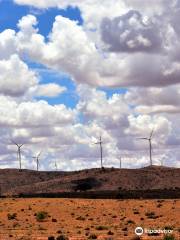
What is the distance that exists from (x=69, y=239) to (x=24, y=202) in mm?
61843

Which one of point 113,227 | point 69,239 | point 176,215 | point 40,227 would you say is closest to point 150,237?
point 69,239

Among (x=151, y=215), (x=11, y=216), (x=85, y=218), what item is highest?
(x=11, y=216)

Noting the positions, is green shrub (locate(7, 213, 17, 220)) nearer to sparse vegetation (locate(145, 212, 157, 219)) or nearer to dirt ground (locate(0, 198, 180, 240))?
dirt ground (locate(0, 198, 180, 240))

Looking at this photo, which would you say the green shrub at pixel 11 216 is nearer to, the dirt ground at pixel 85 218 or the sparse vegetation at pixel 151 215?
the dirt ground at pixel 85 218

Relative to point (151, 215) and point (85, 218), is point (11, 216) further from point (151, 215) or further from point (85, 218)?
point (151, 215)

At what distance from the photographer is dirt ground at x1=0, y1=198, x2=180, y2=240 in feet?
227

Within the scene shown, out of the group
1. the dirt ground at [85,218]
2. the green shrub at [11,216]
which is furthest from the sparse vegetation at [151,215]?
the green shrub at [11,216]

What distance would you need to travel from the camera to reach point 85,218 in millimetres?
92875

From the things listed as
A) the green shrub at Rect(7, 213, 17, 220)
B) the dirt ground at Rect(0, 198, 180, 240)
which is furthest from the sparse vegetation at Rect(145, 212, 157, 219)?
the green shrub at Rect(7, 213, 17, 220)

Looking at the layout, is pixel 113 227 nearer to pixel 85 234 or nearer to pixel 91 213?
pixel 85 234

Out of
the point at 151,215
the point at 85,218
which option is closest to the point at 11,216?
the point at 85,218

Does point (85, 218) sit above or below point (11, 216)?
below

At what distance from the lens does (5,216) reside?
10019 cm

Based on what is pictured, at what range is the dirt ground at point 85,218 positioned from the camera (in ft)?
227
